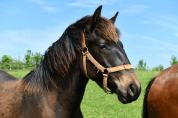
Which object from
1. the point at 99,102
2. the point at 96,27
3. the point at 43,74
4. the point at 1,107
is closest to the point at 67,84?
the point at 43,74

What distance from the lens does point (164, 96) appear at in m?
3.52

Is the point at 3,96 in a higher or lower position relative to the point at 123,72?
lower

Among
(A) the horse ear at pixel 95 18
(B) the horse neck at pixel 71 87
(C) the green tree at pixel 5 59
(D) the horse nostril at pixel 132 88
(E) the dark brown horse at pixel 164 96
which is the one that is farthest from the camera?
(C) the green tree at pixel 5 59

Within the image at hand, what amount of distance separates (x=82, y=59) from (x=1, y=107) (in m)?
1.48

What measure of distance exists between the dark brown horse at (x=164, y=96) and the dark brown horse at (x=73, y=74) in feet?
5.63

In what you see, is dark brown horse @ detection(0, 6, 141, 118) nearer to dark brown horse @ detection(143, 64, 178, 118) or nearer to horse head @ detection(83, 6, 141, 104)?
horse head @ detection(83, 6, 141, 104)

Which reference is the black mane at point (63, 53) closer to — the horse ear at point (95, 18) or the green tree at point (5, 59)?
the horse ear at point (95, 18)

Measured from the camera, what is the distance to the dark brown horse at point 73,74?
7.27ft

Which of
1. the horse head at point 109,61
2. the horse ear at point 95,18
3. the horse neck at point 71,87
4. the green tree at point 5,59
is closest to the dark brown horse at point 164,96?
the horse head at point 109,61

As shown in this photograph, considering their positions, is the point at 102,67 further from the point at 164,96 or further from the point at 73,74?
the point at 164,96

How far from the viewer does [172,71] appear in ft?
12.2

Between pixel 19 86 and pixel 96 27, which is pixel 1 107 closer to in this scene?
pixel 19 86

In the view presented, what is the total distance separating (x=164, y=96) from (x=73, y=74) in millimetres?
2207

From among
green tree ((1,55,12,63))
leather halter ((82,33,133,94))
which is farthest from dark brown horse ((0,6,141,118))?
green tree ((1,55,12,63))
